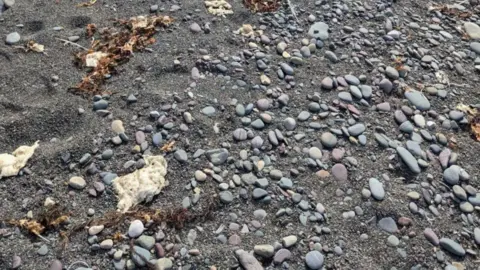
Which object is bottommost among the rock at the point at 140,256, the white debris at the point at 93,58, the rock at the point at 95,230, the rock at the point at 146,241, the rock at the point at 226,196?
the rock at the point at 140,256

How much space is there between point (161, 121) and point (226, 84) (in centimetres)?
52

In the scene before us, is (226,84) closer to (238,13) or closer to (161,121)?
(161,121)

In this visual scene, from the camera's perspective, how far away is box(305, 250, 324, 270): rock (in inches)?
106

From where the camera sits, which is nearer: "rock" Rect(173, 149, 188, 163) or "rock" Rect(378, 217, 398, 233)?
"rock" Rect(378, 217, 398, 233)

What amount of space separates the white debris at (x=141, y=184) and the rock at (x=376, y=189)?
1143 mm

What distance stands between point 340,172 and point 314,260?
0.60m

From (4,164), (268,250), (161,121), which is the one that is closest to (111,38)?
(161,121)

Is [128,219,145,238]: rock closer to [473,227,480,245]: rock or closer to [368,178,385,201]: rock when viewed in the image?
[368,178,385,201]: rock

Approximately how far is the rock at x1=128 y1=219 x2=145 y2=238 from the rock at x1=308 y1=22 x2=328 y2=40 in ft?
6.26

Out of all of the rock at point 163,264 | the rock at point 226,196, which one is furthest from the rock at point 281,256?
the rock at point 163,264

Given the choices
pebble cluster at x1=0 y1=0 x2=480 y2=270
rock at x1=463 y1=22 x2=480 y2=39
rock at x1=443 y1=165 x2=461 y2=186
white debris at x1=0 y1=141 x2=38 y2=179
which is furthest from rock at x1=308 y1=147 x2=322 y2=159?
rock at x1=463 y1=22 x2=480 y2=39

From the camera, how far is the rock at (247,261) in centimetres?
266

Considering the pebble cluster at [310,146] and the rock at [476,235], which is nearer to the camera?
the pebble cluster at [310,146]

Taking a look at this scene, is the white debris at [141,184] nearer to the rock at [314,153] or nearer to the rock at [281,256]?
the rock at [281,256]
